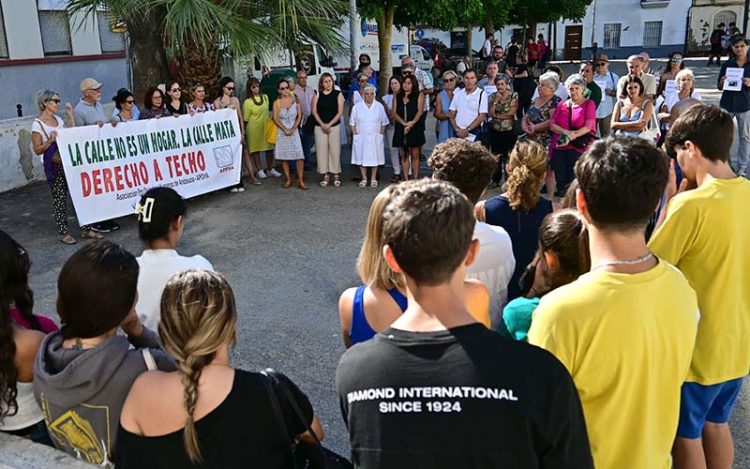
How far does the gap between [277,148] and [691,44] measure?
41815 millimetres

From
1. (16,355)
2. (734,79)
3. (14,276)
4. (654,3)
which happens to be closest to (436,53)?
(734,79)

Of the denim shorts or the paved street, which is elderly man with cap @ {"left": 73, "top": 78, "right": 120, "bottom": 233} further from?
the denim shorts

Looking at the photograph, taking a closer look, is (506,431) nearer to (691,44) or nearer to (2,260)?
(2,260)

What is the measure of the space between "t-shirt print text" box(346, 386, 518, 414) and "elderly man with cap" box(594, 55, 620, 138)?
31.2 ft

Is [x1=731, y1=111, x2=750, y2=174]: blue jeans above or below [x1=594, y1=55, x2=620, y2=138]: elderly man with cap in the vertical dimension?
below

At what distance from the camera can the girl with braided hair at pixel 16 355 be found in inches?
93.0

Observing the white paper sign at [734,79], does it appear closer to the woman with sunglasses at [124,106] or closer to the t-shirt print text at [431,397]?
the woman with sunglasses at [124,106]

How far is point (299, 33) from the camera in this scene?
31.8 feet

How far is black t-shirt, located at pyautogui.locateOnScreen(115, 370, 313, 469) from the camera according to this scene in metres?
1.89

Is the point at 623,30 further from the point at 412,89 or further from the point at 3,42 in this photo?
the point at 3,42

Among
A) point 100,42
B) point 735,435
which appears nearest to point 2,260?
point 735,435

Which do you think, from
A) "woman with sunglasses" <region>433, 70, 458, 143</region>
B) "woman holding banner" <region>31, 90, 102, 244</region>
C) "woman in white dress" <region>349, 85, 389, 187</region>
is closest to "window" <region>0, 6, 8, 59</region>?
"woman holding banner" <region>31, 90, 102, 244</region>

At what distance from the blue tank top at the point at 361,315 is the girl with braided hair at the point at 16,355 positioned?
116 cm

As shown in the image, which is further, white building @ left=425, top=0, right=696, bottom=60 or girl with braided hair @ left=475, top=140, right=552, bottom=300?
white building @ left=425, top=0, right=696, bottom=60
